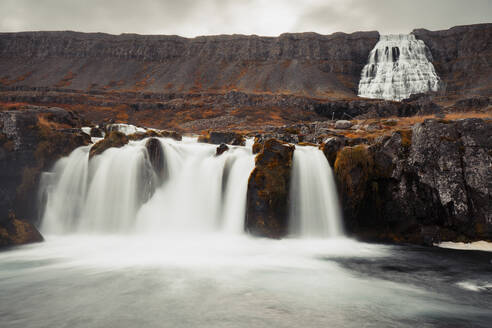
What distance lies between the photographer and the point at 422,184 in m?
13.6

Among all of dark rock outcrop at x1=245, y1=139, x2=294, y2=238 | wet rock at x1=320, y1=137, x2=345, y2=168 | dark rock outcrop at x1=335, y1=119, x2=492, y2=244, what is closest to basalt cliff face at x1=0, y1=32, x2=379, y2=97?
wet rock at x1=320, y1=137, x2=345, y2=168

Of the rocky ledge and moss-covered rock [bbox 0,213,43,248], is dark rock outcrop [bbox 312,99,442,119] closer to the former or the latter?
the rocky ledge

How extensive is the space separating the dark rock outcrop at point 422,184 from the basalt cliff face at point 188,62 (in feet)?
228

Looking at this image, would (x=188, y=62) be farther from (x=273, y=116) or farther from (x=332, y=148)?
(x=332, y=148)

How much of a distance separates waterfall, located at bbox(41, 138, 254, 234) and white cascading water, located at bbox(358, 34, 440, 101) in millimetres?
79919

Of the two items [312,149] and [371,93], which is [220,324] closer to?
[312,149]

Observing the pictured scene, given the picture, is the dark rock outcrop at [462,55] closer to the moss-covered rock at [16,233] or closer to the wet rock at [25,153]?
the wet rock at [25,153]

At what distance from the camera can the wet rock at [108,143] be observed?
16.5 meters

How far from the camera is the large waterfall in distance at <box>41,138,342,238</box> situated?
47.9 ft

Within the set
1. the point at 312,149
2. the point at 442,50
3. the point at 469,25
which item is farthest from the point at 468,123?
the point at 469,25

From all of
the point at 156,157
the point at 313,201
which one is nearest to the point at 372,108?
the point at 313,201

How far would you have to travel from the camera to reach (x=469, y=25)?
94.8m

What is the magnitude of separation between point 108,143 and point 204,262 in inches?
400

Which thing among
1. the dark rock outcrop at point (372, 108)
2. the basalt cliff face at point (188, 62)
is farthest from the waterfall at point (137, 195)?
the basalt cliff face at point (188, 62)
